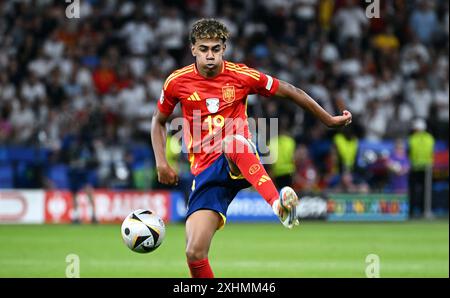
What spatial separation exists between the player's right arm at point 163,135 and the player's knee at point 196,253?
0.65 metres

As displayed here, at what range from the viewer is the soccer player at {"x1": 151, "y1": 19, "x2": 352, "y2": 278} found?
7.42 m

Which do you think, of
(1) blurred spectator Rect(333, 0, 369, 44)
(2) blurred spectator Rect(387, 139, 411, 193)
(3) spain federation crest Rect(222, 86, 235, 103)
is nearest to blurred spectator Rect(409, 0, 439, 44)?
(1) blurred spectator Rect(333, 0, 369, 44)

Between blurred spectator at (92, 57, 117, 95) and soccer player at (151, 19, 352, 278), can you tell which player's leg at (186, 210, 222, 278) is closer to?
soccer player at (151, 19, 352, 278)

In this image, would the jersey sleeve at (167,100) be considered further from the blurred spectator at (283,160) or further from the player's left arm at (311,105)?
the blurred spectator at (283,160)

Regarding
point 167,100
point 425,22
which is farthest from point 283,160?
Answer: point 167,100

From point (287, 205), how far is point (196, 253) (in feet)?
2.74

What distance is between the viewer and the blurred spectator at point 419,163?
1962 centimetres

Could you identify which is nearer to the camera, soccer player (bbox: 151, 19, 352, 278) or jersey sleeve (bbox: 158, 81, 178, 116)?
soccer player (bbox: 151, 19, 352, 278)

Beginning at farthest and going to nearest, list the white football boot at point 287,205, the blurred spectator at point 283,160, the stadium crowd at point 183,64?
the stadium crowd at point 183,64, the blurred spectator at point 283,160, the white football boot at point 287,205

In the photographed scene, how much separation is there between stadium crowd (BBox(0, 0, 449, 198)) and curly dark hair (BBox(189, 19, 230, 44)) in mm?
10752

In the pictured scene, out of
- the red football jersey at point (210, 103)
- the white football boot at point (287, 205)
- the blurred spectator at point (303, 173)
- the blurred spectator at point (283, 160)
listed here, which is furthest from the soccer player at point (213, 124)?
the blurred spectator at point (303, 173)

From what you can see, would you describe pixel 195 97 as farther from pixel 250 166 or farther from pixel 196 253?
pixel 196 253
